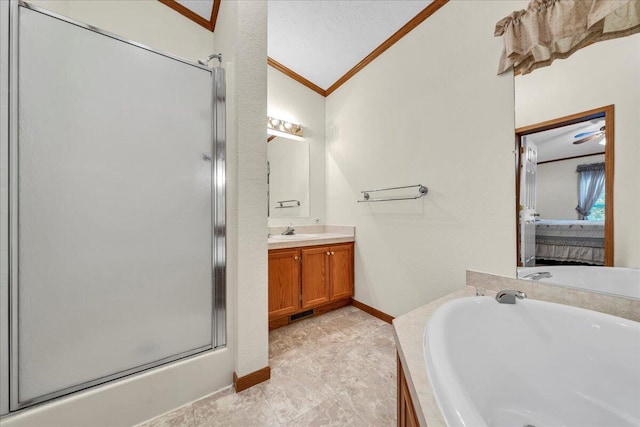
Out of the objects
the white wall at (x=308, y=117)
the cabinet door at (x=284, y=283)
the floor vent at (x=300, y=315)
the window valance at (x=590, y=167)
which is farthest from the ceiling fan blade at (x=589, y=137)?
the floor vent at (x=300, y=315)

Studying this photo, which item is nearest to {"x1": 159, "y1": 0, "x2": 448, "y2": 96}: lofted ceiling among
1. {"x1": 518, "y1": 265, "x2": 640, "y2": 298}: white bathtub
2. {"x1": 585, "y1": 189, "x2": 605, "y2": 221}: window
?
{"x1": 585, "y1": 189, "x2": 605, "y2": 221}: window

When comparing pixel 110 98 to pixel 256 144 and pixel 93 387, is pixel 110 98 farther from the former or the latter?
pixel 93 387

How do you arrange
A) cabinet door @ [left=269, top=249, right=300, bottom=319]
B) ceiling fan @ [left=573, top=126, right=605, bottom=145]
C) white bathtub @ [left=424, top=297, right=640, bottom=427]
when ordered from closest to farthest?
white bathtub @ [left=424, top=297, right=640, bottom=427], ceiling fan @ [left=573, top=126, right=605, bottom=145], cabinet door @ [left=269, top=249, right=300, bottom=319]

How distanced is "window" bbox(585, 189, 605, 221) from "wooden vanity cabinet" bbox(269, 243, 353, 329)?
1725mm

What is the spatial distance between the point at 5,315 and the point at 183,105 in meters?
1.21

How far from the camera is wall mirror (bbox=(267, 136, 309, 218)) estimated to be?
248cm

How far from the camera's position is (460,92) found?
1.55 m

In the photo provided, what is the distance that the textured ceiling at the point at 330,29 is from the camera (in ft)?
5.73

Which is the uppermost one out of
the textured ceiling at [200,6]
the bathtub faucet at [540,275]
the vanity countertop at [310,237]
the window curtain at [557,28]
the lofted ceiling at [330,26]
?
the textured ceiling at [200,6]

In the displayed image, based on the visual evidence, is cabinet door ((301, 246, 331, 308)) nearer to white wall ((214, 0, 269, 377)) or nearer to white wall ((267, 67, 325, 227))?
white wall ((267, 67, 325, 227))

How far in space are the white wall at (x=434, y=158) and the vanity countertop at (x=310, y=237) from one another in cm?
16

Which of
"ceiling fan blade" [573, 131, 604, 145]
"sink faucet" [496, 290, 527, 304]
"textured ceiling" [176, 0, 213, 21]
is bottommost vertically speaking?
"sink faucet" [496, 290, 527, 304]

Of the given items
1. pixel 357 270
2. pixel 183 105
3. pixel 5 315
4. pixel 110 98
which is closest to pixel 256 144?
pixel 183 105

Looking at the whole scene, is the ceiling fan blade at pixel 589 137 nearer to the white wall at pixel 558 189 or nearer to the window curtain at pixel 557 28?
the white wall at pixel 558 189
